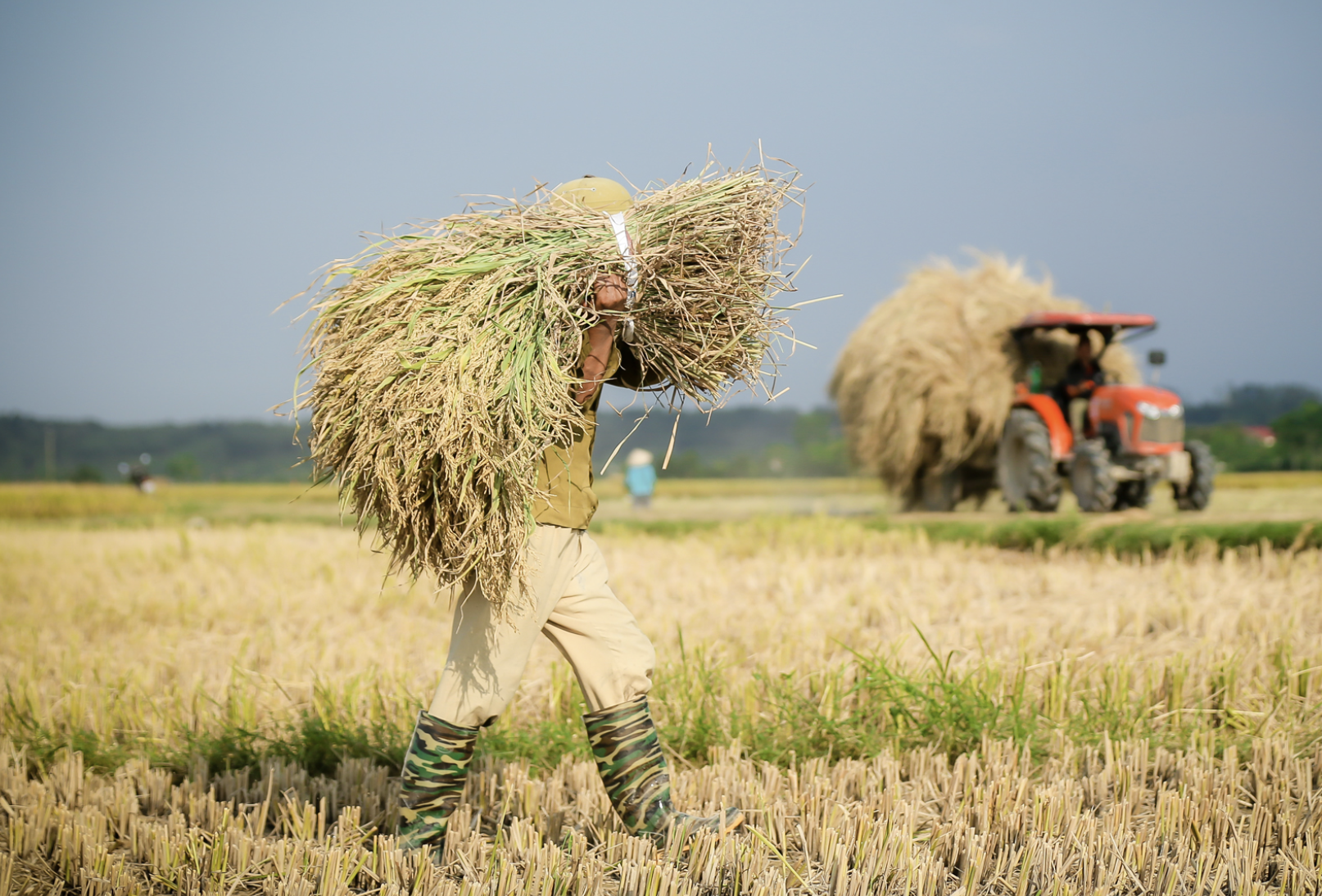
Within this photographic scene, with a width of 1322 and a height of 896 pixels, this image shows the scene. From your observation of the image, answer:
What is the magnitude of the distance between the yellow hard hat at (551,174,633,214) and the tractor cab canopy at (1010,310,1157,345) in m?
7.86

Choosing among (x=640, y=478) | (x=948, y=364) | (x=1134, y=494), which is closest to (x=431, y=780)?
(x=948, y=364)

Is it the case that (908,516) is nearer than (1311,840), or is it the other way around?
(1311,840)

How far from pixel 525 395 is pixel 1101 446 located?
819cm

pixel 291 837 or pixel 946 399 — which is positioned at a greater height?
pixel 946 399

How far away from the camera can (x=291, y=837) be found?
111 inches

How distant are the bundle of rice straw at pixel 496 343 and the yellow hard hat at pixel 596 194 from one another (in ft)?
0.20

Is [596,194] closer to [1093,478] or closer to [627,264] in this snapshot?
[627,264]

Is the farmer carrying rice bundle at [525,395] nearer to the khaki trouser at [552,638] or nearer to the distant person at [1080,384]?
the khaki trouser at [552,638]

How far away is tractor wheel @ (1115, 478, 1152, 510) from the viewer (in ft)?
32.6

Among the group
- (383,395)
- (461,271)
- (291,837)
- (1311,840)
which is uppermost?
(461,271)

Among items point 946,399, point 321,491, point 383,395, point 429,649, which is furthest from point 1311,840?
point 321,491

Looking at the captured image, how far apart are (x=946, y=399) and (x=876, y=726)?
7.16 m

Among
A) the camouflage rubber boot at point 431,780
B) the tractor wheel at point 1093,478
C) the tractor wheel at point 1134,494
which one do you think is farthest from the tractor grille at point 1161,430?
the camouflage rubber boot at point 431,780

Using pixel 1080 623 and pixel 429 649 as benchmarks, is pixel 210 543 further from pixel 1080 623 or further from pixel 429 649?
pixel 1080 623
